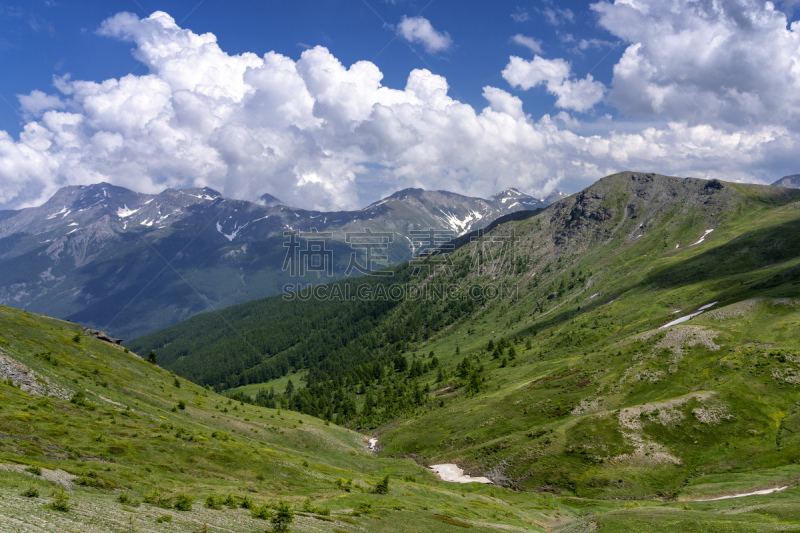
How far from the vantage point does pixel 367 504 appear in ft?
135

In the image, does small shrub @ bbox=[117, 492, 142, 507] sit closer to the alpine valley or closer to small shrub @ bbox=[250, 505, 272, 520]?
the alpine valley

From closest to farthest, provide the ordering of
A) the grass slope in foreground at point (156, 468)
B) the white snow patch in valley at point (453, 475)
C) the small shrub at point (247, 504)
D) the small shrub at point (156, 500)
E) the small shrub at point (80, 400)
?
the grass slope in foreground at point (156, 468), the small shrub at point (156, 500), the small shrub at point (247, 504), the small shrub at point (80, 400), the white snow patch in valley at point (453, 475)

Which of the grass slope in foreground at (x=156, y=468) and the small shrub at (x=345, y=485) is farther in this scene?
the small shrub at (x=345, y=485)

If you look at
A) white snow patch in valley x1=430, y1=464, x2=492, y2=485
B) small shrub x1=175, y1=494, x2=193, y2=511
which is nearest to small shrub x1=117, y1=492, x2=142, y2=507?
small shrub x1=175, y1=494, x2=193, y2=511

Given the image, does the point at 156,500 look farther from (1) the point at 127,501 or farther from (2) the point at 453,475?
(2) the point at 453,475

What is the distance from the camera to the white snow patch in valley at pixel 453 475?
261 ft

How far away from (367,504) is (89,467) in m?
24.9

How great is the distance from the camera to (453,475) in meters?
83.8

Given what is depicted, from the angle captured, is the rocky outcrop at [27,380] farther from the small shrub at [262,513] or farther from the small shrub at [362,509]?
the small shrub at [362,509]

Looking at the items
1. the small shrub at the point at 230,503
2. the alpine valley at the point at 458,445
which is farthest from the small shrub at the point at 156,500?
the small shrub at the point at 230,503

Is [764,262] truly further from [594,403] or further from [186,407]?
[186,407]

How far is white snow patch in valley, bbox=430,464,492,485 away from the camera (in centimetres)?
7962

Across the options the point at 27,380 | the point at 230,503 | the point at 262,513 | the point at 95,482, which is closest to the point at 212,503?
the point at 230,503

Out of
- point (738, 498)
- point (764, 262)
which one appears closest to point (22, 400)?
point (738, 498)
